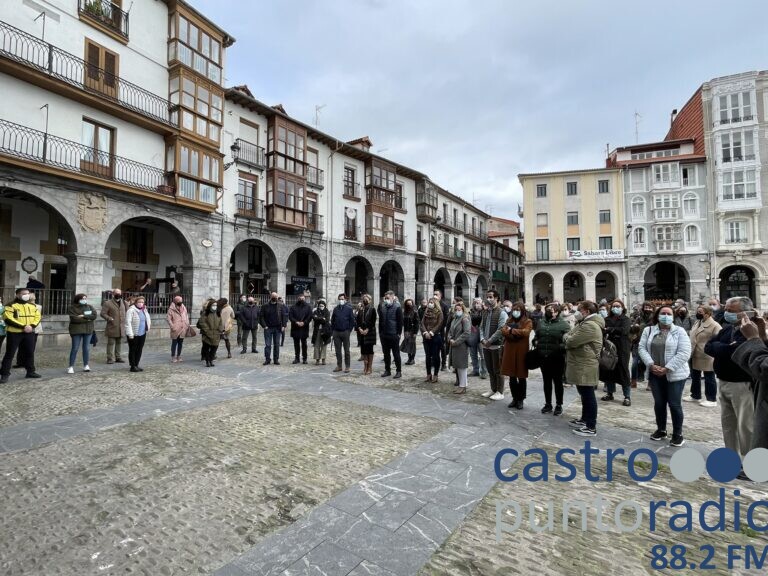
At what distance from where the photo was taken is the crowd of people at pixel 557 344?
4.00 meters

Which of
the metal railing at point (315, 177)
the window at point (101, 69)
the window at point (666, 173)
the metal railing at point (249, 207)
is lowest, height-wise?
the metal railing at point (249, 207)

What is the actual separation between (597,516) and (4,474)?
534cm

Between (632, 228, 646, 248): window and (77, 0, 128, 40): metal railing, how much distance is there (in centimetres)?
3808

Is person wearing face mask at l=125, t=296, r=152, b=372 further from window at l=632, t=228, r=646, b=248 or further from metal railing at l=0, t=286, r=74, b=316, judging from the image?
window at l=632, t=228, r=646, b=248

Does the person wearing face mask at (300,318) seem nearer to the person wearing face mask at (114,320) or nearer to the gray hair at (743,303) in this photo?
the person wearing face mask at (114,320)

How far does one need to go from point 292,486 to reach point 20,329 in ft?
25.1

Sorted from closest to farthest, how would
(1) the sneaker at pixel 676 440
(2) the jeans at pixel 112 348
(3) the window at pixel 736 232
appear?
(1) the sneaker at pixel 676 440 → (2) the jeans at pixel 112 348 → (3) the window at pixel 736 232

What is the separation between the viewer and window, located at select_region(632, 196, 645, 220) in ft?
113

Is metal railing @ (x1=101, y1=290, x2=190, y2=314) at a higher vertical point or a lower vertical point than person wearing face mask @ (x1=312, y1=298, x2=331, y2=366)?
higher

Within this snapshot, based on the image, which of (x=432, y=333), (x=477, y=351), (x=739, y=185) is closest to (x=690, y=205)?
(x=739, y=185)

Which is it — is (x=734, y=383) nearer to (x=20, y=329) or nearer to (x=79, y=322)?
(x=79, y=322)

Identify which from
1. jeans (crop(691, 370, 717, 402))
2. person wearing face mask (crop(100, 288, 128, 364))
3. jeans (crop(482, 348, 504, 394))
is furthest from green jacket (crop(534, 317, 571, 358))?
person wearing face mask (crop(100, 288, 128, 364))

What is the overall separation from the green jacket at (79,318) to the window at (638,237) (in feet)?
128

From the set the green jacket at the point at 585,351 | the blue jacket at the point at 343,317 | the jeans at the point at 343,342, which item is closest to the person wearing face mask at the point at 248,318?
the jeans at the point at 343,342
